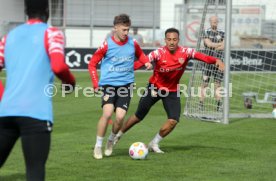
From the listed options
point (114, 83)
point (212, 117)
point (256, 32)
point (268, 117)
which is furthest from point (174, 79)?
point (256, 32)

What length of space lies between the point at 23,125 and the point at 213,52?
11021 millimetres

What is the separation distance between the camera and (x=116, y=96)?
35.1 ft

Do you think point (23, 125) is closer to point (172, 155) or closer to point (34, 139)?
point (34, 139)

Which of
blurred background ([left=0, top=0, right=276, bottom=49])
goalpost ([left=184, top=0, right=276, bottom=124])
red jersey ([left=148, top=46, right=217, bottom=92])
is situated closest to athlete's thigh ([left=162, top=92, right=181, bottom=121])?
red jersey ([left=148, top=46, right=217, bottom=92])

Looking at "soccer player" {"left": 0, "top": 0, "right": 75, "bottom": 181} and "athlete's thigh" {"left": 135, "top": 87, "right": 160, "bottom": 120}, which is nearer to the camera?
"soccer player" {"left": 0, "top": 0, "right": 75, "bottom": 181}

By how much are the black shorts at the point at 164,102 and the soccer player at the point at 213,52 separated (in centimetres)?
494

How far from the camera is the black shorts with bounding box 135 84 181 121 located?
1123 centimetres

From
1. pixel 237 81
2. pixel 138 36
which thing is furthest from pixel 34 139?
pixel 138 36

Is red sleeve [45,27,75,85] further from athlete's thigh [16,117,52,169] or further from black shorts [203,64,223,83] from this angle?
black shorts [203,64,223,83]

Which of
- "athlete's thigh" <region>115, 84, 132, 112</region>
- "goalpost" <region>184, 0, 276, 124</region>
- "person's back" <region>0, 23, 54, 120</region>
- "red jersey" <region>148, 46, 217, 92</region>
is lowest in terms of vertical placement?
"goalpost" <region>184, 0, 276, 124</region>

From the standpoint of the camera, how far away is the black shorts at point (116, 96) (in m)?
10.6

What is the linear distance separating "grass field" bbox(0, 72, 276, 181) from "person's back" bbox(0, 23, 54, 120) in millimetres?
3233

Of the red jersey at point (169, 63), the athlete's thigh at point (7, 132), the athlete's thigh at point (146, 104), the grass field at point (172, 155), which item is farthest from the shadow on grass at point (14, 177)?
the athlete's thigh at point (7, 132)

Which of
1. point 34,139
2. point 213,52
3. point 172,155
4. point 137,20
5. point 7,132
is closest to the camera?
point 34,139
